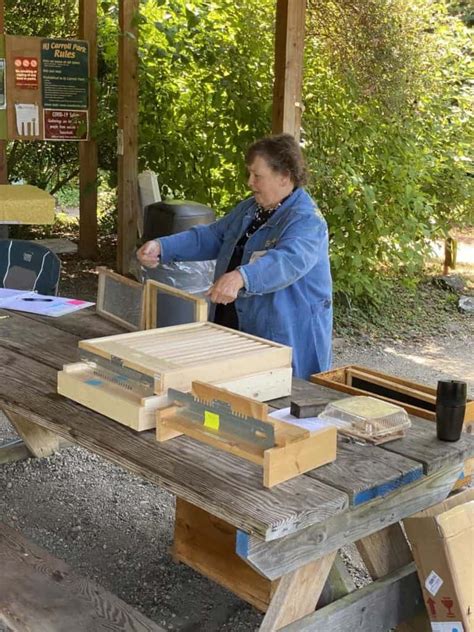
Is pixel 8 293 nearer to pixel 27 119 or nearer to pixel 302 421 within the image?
pixel 302 421

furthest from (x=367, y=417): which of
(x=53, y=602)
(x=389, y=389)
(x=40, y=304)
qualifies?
(x=40, y=304)

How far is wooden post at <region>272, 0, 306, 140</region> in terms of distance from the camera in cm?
545

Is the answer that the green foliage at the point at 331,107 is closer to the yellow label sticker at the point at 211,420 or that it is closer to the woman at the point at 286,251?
the woman at the point at 286,251

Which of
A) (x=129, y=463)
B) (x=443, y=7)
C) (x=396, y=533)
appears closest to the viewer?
(x=129, y=463)

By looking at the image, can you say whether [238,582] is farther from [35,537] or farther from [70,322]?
[70,322]

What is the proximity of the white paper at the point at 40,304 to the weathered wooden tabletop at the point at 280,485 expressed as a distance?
1.06 metres

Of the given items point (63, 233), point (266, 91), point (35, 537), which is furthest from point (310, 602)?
point (63, 233)

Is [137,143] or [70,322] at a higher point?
[137,143]

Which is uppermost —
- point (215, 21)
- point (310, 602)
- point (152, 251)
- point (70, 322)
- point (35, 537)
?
point (215, 21)

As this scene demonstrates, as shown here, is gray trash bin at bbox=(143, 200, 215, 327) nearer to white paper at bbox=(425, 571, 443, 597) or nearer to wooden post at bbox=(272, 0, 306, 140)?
wooden post at bbox=(272, 0, 306, 140)

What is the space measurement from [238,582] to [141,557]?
0.69 m

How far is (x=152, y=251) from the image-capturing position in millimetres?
4008

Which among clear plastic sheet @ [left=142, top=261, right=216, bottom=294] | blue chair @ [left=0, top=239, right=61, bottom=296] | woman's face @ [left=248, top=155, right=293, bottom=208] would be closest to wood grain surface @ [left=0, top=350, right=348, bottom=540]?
woman's face @ [left=248, top=155, right=293, bottom=208]

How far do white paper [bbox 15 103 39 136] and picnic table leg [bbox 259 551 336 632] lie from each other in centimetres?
570
